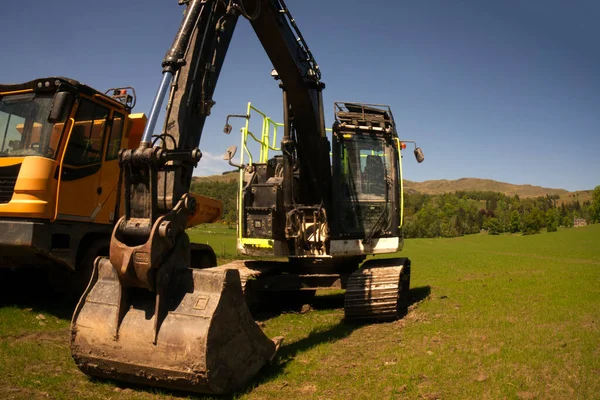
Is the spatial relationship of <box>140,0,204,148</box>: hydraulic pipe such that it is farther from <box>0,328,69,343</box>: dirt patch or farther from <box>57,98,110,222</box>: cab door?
<box>0,328,69,343</box>: dirt patch

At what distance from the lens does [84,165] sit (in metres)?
7.95

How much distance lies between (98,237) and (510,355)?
20.8ft

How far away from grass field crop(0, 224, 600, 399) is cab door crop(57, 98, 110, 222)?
69.6 inches

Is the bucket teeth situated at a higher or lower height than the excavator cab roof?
lower

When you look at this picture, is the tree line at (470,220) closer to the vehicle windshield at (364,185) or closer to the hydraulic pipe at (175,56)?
the vehicle windshield at (364,185)

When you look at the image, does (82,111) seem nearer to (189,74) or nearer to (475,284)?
(189,74)

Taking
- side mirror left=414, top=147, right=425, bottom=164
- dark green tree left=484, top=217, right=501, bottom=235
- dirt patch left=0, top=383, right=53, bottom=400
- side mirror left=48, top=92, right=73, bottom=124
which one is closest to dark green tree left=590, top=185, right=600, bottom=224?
dark green tree left=484, top=217, right=501, bottom=235

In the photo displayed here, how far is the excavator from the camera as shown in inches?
178

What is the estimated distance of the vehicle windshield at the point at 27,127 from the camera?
742cm

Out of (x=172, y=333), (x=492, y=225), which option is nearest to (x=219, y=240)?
(x=172, y=333)

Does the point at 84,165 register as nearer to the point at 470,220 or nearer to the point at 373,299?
the point at 373,299

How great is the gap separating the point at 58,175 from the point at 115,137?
4.94 feet

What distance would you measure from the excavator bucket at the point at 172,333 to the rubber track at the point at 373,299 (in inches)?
137

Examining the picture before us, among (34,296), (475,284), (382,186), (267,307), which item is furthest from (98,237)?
(475,284)
